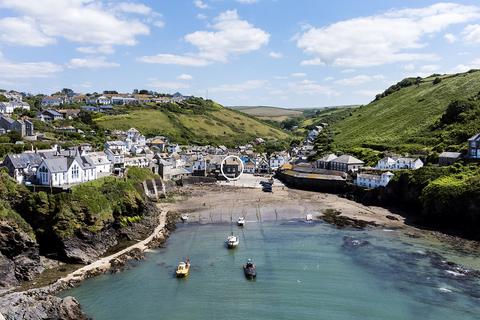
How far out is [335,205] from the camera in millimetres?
72500

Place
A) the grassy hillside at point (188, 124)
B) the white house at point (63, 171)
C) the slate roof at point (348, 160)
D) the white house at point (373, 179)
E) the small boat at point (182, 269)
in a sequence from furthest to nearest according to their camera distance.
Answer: the grassy hillside at point (188, 124) → the slate roof at point (348, 160) → the white house at point (373, 179) → the white house at point (63, 171) → the small boat at point (182, 269)

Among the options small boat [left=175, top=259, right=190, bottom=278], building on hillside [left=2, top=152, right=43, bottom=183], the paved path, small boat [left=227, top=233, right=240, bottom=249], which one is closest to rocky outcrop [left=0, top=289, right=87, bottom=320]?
the paved path

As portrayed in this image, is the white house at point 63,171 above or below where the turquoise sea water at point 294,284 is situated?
above

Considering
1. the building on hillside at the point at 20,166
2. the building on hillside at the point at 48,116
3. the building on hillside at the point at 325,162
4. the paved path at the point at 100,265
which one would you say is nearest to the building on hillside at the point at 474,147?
the building on hillside at the point at 325,162

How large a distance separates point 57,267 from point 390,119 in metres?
115

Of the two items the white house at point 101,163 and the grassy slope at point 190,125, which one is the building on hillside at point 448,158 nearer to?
the white house at point 101,163

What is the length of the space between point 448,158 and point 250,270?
50871 mm

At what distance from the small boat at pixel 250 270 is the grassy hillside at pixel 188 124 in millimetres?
98906

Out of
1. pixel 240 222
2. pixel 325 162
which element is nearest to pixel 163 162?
pixel 325 162

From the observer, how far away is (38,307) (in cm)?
3083

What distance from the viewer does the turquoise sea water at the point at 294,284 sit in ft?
111

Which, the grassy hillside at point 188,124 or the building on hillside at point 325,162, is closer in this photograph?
the building on hillside at point 325,162

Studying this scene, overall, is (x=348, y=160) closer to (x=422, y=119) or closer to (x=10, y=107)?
(x=422, y=119)

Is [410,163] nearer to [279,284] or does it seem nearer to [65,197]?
[279,284]
